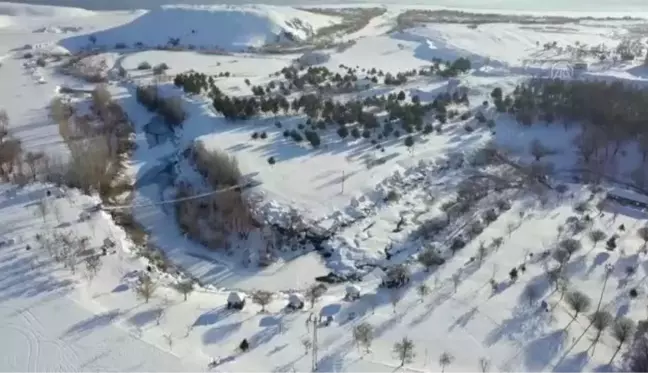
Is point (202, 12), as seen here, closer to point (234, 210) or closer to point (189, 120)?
point (189, 120)

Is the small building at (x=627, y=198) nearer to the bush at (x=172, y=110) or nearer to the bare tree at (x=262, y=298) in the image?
the bare tree at (x=262, y=298)

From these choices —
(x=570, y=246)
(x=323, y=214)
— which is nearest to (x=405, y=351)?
(x=570, y=246)

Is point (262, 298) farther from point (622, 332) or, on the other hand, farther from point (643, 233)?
point (643, 233)

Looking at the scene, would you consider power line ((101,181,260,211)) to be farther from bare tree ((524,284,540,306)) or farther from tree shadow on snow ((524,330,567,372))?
tree shadow on snow ((524,330,567,372))

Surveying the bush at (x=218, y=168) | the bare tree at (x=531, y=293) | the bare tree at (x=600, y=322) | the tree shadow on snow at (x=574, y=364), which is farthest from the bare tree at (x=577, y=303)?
the bush at (x=218, y=168)

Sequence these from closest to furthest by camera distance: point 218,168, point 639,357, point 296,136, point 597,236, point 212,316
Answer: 1. point 639,357
2. point 212,316
3. point 597,236
4. point 218,168
5. point 296,136

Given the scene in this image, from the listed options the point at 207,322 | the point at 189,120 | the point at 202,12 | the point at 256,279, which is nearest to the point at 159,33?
the point at 202,12

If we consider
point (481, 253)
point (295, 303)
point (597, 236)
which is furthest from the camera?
point (597, 236)

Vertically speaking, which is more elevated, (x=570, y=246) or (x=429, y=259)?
(x=570, y=246)
